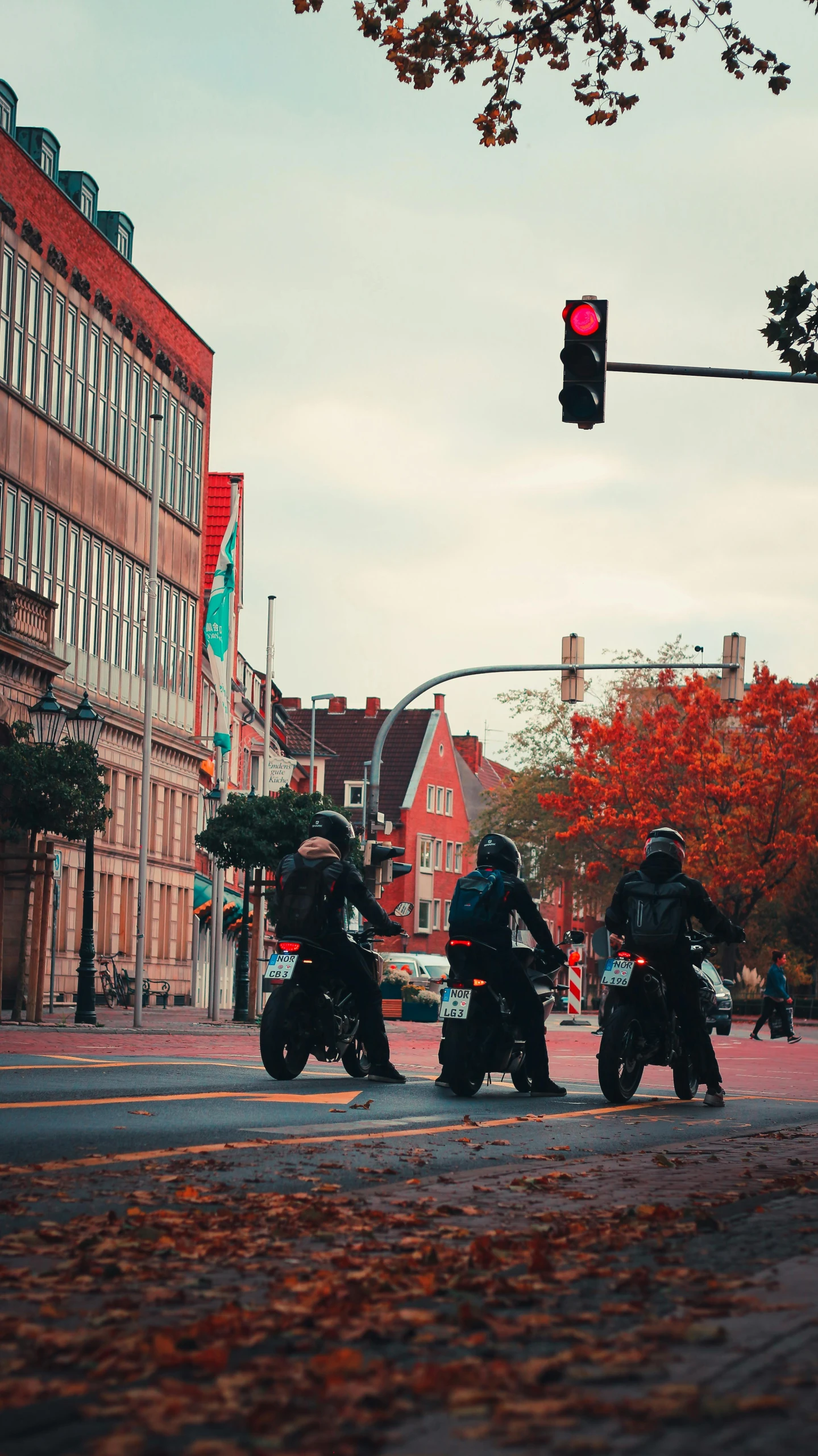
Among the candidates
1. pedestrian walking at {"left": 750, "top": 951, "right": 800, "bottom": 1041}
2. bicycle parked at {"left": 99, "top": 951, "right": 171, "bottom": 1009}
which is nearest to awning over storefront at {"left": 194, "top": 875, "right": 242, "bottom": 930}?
bicycle parked at {"left": 99, "top": 951, "right": 171, "bottom": 1009}

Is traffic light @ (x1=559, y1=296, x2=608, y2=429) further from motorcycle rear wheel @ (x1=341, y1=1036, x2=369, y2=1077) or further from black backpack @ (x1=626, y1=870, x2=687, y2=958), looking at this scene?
motorcycle rear wheel @ (x1=341, y1=1036, x2=369, y2=1077)

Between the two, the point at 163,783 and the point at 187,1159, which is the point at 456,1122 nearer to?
the point at 187,1159

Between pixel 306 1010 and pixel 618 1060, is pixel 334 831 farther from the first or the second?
pixel 618 1060

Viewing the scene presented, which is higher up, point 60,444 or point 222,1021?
point 60,444

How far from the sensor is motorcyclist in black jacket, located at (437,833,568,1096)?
13.2m

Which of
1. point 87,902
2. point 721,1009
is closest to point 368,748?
point 721,1009

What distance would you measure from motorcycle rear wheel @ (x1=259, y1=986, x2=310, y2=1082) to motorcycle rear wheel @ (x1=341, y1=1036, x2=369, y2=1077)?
325mm

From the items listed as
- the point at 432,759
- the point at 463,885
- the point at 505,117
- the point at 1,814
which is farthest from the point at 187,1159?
the point at 432,759

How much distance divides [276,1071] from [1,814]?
43.9 feet

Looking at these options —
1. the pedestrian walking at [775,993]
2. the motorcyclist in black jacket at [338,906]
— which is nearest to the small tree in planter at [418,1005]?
the pedestrian walking at [775,993]

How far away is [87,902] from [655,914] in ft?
48.1

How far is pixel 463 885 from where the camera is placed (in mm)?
13242

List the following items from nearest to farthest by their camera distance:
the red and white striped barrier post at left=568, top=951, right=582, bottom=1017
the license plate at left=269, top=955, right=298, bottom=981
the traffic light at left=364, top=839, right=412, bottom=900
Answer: the license plate at left=269, top=955, right=298, bottom=981, the traffic light at left=364, top=839, right=412, bottom=900, the red and white striped barrier post at left=568, top=951, right=582, bottom=1017

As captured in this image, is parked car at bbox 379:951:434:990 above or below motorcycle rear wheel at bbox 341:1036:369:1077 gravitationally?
above
